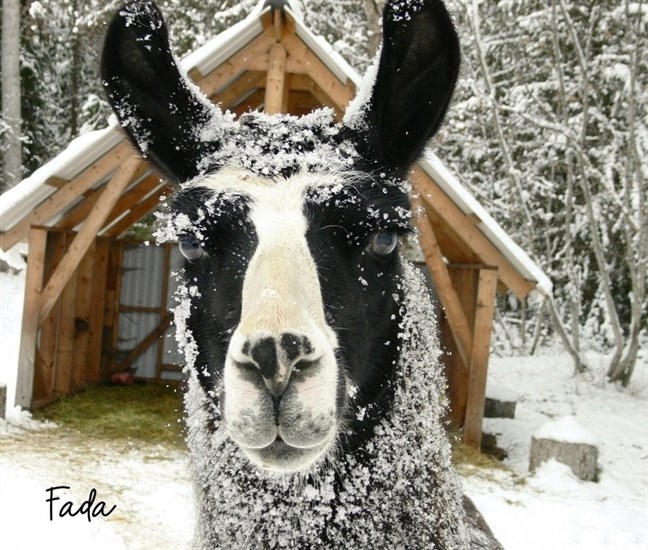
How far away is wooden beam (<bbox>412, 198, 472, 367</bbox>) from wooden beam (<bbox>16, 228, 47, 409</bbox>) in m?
4.80

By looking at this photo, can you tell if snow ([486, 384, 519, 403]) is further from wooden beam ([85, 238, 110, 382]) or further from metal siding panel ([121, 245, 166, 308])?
wooden beam ([85, 238, 110, 382])

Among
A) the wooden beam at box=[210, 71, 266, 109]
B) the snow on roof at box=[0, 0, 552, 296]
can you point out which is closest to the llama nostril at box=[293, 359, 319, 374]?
the snow on roof at box=[0, 0, 552, 296]

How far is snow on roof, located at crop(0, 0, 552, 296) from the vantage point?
682 cm

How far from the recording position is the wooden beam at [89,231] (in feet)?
23.2

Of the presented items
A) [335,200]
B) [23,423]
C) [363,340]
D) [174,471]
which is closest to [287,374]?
[363,340]

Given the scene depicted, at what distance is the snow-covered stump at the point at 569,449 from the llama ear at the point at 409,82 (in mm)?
6140

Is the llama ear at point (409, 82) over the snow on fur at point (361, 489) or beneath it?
over

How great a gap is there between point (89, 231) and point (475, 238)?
4.73m

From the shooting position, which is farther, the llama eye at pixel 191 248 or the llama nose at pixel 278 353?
the llama eye at pixel 191 248

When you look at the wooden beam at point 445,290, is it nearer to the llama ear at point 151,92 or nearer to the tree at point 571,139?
the tree at point 571,139

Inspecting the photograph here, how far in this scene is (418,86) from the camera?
189 cm

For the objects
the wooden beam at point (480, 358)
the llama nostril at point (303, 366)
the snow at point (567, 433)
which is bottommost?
the snow at point (567, 433)

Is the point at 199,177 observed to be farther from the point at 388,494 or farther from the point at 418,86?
the point at 388,494

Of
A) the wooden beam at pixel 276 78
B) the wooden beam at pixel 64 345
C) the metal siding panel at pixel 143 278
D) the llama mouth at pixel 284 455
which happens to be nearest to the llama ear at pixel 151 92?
the llama mouth at pixel 284 455
